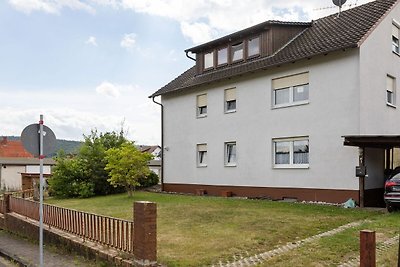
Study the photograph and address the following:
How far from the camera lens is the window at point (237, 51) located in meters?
21.7

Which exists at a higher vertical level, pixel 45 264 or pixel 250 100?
pixel 250 100

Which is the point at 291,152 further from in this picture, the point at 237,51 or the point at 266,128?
the point at 237,51

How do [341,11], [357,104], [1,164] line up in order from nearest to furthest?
[357,104] < [341,11] < [1,164]

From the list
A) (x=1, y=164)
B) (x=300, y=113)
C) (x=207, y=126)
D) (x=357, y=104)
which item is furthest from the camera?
(x=1, y=164)

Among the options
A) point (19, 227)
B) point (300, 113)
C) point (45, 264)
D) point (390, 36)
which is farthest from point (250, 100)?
point (45, 264)

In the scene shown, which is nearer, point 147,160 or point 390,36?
point 390,36

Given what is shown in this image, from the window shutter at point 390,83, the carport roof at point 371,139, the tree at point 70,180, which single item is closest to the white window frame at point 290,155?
the carport roof at point 371,139

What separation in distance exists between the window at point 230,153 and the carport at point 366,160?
679 cm

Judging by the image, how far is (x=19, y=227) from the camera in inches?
522

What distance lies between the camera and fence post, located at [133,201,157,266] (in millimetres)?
7238

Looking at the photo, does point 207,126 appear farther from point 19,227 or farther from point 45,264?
point 45,264

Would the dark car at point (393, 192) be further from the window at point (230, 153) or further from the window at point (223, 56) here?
the window at point (223, 56)

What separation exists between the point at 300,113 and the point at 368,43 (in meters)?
3.69

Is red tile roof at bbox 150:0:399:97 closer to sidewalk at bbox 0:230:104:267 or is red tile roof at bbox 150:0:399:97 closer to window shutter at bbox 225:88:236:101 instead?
window shutter at bbox 225:88:236:101
